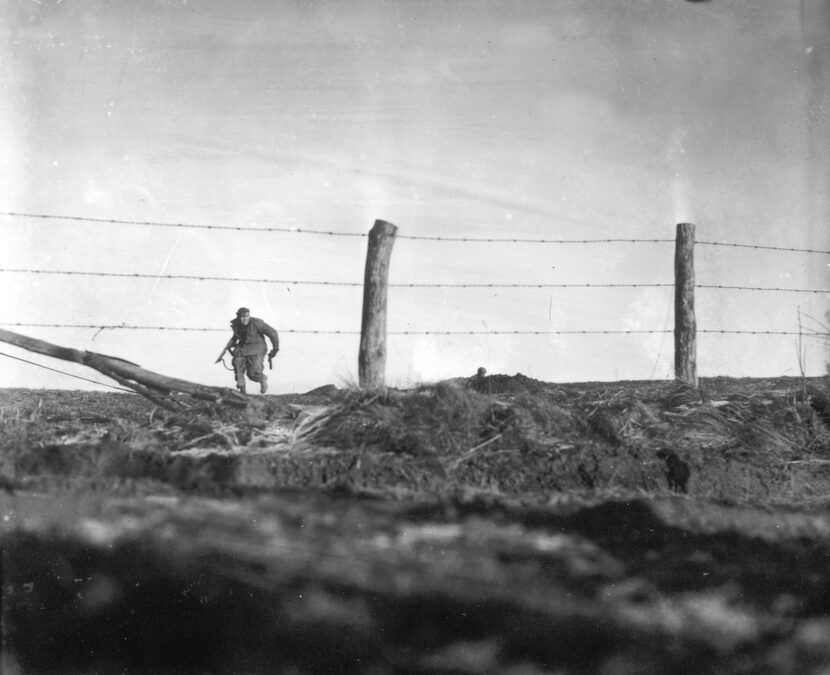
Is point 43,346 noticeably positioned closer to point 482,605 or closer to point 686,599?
point 482,605

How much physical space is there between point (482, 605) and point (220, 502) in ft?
1.78

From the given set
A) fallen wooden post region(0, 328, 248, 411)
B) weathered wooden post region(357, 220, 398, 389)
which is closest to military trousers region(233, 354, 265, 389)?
weathered wooden post region(357, 220, 398, 389)

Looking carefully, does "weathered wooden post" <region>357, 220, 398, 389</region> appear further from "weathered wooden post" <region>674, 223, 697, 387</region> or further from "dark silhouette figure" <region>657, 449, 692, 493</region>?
"dark silhouette figure" <region>657, 449, 692, 493</region>

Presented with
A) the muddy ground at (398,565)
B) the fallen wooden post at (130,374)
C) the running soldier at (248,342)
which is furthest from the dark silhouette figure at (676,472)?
the running soldier at (248,342)

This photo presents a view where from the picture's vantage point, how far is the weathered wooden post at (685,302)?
5.40 meters

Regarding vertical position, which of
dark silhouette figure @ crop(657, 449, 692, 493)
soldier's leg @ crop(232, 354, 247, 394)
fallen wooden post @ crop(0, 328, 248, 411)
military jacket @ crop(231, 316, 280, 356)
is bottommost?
dark silhouette figure @ crop(657, 449, 692, 493)

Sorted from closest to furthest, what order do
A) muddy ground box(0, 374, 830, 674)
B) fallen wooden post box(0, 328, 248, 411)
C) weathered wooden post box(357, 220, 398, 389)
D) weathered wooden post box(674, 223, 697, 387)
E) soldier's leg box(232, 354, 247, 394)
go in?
muddy ground box(0, 374, 830, 674)
fallen wooden post box(0, 328, 248, 411)
weathered wooden post box(357, 220, 398, 389)
weathered wooden post box(674, 223, 697, 387)
soldier's leg box(232, 354, 247, 394)

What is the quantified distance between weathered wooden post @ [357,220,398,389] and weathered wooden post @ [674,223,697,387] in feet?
7.57

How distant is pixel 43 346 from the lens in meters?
1.90

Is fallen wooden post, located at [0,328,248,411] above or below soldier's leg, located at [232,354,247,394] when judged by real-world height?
below

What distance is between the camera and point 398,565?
1.34 m

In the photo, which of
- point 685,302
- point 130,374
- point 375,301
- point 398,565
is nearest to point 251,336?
point 375,301

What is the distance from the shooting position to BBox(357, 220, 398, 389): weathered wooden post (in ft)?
16.0

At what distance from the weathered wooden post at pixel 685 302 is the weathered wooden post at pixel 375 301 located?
231 cm
